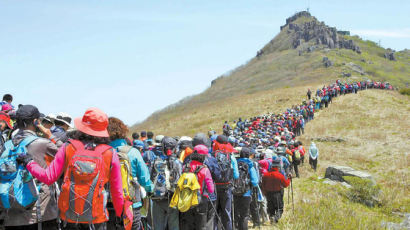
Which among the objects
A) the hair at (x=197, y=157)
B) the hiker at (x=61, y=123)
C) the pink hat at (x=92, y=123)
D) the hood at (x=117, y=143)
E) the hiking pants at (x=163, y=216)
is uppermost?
the pink hat at (x=92, y=123)

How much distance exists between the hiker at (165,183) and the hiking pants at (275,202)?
134 inches

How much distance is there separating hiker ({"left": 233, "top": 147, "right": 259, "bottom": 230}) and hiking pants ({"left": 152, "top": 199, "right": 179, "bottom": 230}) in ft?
4.77

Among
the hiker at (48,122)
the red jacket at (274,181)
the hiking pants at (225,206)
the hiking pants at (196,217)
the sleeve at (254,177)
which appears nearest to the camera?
the hiker at (48,122)

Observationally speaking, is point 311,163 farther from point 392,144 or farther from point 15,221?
point 15,221

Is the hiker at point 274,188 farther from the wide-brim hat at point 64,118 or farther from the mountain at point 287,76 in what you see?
the mountain at point 287,76

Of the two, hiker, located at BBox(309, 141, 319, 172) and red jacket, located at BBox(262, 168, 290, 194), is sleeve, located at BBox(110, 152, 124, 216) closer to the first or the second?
red jacket, located at BBox(262, 168, 290, 194)

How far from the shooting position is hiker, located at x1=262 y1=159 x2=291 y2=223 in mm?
9047

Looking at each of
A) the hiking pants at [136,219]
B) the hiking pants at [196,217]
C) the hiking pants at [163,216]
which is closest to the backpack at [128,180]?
the hiking pants at [136,219]

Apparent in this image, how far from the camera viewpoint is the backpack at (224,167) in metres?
6.64

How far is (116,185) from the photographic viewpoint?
12.6 feet

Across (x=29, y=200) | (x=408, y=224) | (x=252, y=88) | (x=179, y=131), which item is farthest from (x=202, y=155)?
(x=252, y=88)

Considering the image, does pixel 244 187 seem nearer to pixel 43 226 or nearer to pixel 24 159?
pixel 43 226

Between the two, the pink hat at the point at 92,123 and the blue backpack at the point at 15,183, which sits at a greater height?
the pink hat at the point at 92,123

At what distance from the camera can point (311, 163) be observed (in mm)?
17984
